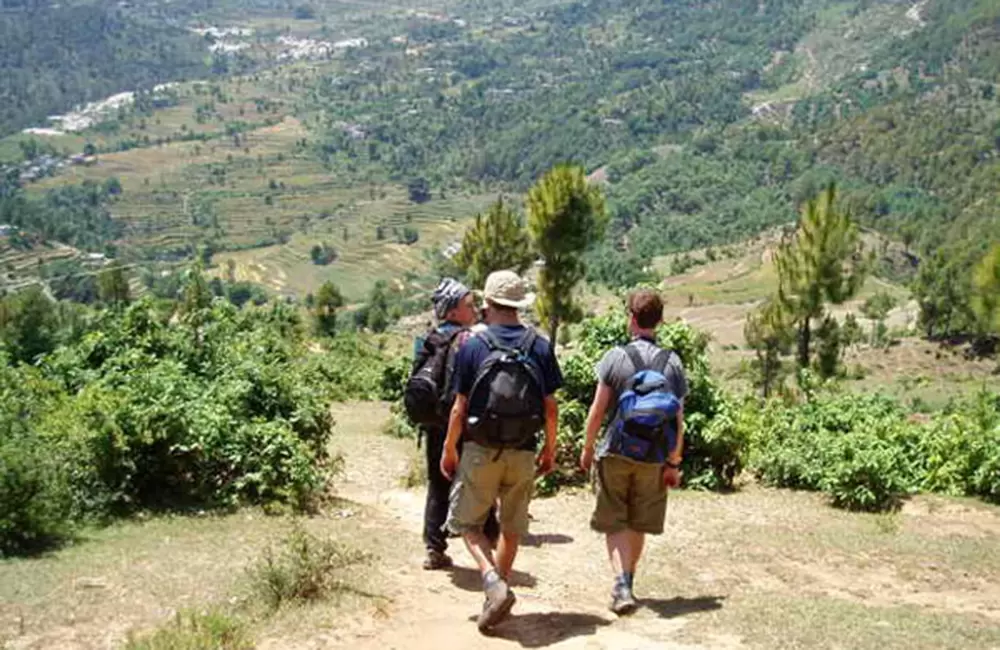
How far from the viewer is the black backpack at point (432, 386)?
5953 mm

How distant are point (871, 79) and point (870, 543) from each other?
209803 mm

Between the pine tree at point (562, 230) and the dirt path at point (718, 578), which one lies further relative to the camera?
the pine tree at point (562, 230)

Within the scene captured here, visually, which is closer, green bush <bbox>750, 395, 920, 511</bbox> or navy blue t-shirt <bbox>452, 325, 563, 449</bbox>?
navy blue t-shirt <bbox>452, 325, 563, 449</bbox>

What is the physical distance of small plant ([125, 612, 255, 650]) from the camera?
4820 millimetres

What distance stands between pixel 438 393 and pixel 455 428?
2.36 ft

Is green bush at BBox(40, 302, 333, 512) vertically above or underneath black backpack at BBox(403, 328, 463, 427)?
underneath

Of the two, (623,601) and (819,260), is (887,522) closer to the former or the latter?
(623,601)

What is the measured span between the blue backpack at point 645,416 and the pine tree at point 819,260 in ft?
61.5

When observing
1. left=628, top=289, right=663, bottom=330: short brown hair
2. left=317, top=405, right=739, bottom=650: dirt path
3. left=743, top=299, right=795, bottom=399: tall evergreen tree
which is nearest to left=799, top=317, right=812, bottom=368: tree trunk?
left=743, top=299, right=795, bottom=399: tall evergreen tree

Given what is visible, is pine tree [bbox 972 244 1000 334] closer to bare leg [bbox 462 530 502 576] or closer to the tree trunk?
the tree trunk

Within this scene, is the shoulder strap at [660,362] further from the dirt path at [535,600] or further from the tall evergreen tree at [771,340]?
the tall evergreen tree at [771,340]

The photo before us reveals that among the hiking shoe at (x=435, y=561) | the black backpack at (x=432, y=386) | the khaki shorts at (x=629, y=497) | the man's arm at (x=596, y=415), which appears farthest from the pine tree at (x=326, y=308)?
the man's arm at (x=596, y=415)

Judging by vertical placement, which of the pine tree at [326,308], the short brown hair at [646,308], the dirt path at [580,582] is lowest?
the pine tree at [326,308]

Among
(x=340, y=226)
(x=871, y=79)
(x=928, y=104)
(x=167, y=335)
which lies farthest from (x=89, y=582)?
(x=871, y=79)
